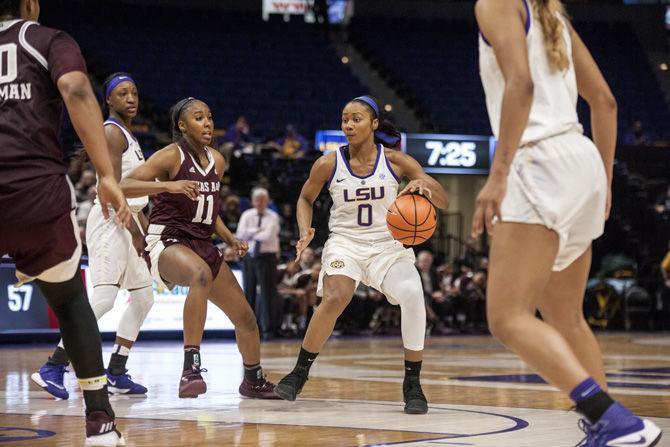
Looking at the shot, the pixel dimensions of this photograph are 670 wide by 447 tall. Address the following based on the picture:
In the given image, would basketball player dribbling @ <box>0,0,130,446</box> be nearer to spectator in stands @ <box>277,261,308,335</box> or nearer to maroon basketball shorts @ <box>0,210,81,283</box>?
maroon basketball shorts @ <box>0,210,81,283</box>

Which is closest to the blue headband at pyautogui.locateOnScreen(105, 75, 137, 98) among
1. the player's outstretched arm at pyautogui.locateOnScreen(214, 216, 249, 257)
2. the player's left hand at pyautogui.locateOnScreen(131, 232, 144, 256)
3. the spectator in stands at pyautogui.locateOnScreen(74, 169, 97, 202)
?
the player's left hand at pyautogui.locateOnScreen(131, 232, 144, 256)

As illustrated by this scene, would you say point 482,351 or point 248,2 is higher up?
point 248,2

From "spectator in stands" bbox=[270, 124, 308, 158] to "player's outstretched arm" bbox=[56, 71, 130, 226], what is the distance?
14.1 m

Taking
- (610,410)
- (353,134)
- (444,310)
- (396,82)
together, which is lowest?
(444,310)

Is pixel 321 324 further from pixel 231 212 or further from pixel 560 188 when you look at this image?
pixel 231 212

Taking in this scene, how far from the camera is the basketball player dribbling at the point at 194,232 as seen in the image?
6.36 meters

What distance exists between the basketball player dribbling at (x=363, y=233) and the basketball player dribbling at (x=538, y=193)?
237 centimetres

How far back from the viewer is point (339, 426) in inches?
201

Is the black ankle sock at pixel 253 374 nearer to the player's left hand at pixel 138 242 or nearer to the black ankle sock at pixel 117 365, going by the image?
the black ankle sock at pixel 117 365

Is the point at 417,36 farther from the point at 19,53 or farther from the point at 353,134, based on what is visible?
the point at 19,53

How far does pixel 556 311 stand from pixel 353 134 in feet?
8.79

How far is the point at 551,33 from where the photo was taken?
3789 mm

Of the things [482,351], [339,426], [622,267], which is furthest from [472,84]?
[339,426]

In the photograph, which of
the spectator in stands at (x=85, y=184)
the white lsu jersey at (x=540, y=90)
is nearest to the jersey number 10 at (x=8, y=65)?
the white lsu jersey at (x=540, y=90)
